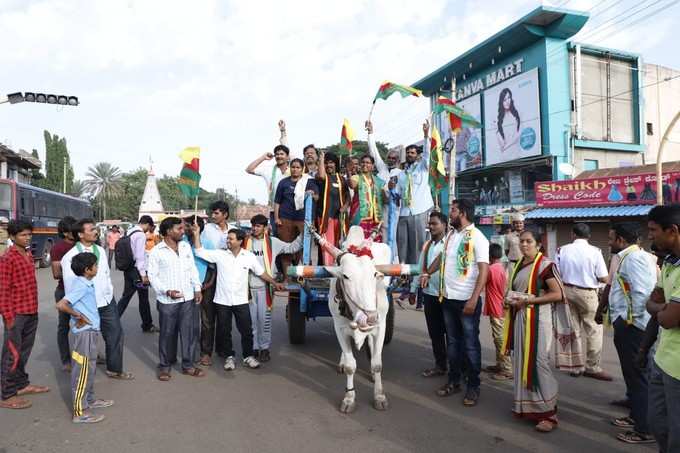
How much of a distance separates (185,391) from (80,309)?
1.38 metres

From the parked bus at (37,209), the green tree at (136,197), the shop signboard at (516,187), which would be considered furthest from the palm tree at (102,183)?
the shop signboard at (516,187)

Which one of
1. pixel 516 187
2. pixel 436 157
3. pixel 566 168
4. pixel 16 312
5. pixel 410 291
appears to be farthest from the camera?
pixel 516 187

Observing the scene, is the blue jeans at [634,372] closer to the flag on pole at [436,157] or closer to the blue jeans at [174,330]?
the flag on pole at [436,157]

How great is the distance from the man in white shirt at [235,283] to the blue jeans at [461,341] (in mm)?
2123

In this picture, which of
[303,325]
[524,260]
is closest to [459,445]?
[524,260]

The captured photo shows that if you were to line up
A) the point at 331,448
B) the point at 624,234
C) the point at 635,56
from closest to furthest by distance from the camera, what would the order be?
the point at 331,448 → the point at 624,234 → the point at 635,56

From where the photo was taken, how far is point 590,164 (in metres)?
21.9

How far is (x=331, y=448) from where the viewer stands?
3.58 meters

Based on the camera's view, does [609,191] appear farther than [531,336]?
Yes

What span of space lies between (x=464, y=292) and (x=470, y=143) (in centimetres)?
2376

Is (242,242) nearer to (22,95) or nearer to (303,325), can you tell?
(303,325)

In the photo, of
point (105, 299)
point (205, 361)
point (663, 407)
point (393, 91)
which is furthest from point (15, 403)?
point (393, 91)

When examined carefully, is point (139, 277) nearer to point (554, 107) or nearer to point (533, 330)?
point (533, 330)

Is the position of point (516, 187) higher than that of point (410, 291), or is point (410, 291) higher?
point (516, 187)
